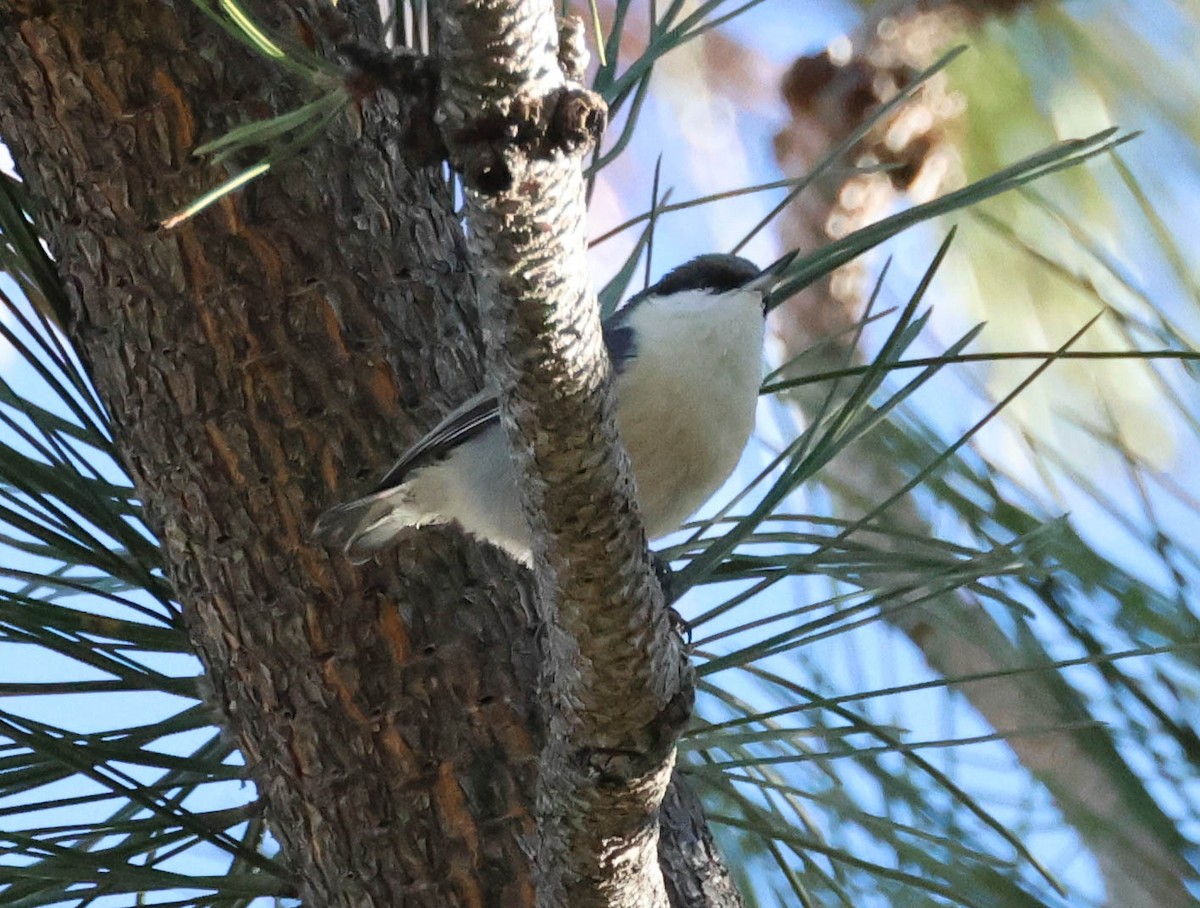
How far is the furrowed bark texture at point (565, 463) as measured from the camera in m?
0.67

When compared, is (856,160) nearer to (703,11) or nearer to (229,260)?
(703,11)

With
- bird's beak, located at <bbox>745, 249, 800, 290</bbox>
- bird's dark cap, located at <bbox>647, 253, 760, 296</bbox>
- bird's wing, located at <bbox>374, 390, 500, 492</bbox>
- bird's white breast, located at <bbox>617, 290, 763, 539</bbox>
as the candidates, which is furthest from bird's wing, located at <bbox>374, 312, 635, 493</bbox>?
bird's dark cap, located at <bbox>647, 253, 760, 296</bbox>

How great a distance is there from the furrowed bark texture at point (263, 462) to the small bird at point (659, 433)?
0.36 feet

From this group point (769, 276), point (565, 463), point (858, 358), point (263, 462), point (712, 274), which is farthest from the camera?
point (858, 358)

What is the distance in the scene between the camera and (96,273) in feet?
3.65

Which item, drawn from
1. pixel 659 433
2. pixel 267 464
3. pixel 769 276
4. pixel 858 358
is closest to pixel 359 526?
pixel 267 464

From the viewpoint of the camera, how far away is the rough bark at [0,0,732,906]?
1096 mm

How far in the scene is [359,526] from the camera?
3.70 ft

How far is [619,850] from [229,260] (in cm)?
53

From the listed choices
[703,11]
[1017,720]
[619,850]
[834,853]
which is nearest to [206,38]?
[703,11]

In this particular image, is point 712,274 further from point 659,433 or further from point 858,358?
point 659,433

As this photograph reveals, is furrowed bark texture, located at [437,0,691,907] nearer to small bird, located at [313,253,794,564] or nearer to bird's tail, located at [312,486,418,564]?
bird's tail, located at [312,486,418,564]

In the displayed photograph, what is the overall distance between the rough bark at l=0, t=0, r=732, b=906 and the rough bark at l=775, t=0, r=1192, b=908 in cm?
35

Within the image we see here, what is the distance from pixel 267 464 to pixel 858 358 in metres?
0.90
